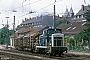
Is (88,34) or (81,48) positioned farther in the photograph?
(81,48)

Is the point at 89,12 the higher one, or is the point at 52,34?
the point at 89,12

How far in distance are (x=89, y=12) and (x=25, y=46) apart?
13.4 m

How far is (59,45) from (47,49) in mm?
1446

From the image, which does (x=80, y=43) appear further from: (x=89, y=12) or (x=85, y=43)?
(x=89, y=12)

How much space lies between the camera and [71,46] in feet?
160

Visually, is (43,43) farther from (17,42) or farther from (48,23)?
(48,23)

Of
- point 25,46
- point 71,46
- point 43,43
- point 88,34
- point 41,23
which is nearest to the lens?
point 43,43

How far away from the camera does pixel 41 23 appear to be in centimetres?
12506

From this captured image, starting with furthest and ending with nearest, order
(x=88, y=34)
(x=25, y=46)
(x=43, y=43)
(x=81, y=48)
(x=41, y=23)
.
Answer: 1. (x=41, y=23)
2. (x=81, y=48)
3. (x=88, y=34)
4. (x=25, y=46)
5. (x=43, y=43)

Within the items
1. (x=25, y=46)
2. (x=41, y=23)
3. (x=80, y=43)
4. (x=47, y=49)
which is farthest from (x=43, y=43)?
(x=41, y=23)

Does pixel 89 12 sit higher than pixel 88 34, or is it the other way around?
pixel 89 12

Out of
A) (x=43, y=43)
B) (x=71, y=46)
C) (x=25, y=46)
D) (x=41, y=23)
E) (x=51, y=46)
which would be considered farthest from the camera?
(x=41, y=23)

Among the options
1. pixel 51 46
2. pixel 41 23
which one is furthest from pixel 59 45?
pixel 41 23

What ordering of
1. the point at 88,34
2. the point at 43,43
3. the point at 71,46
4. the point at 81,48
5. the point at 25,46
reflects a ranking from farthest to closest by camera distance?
the point at 71,46 < the point at 81,48 < the point at 88,34 < the point at 25,46 < the point at 43,43
